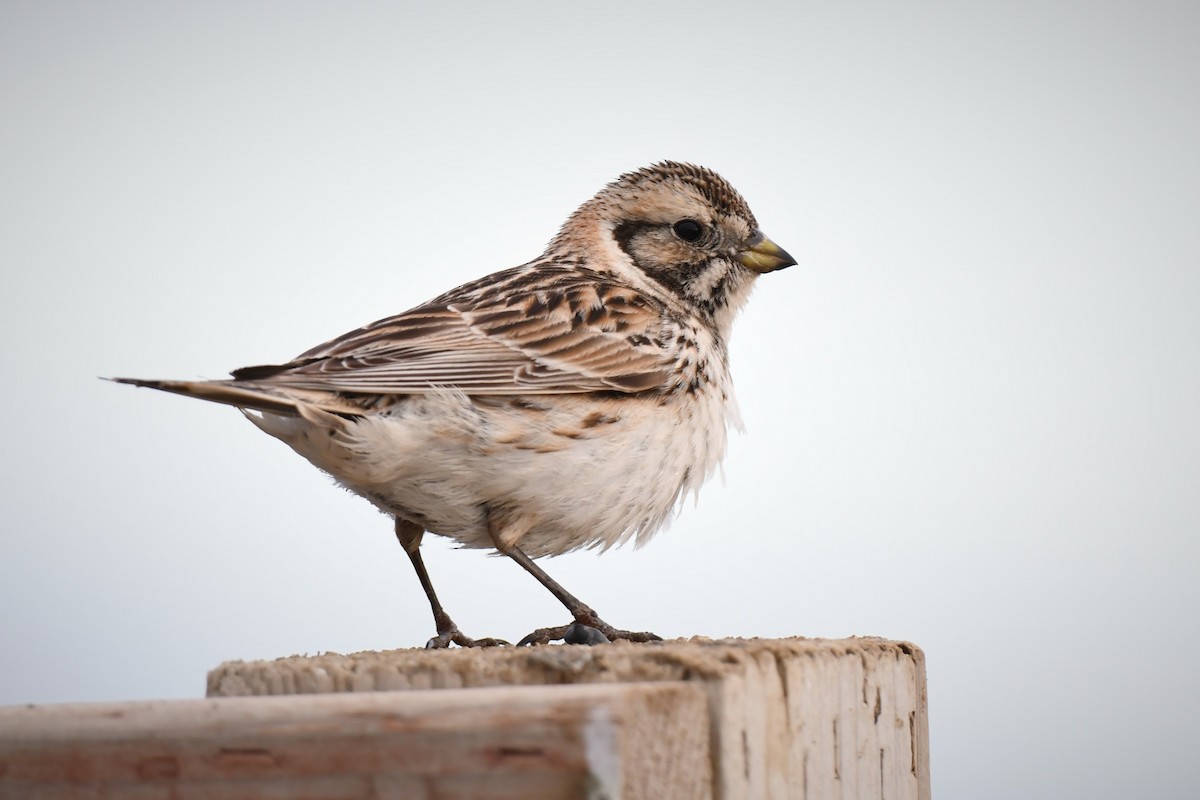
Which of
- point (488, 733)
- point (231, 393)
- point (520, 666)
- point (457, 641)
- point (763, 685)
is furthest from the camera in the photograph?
point (457, 641)

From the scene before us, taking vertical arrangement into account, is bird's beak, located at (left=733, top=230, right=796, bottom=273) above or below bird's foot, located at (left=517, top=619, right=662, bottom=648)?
above

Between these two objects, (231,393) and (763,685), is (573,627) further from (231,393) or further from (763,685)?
(763,685)

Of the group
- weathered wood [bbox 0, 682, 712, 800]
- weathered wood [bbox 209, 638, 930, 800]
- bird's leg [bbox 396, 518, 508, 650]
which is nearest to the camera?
weathered wood [bbox 0, 682, 712, 800]

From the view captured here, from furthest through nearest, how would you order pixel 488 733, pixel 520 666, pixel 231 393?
pixel 231 393
pixel 520 666
pixel 488 733

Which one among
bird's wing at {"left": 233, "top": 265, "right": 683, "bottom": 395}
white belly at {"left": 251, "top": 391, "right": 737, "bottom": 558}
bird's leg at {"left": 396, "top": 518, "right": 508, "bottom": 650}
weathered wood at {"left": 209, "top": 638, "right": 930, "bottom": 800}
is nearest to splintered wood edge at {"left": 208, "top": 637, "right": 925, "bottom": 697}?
weathered wood at {"left": 209, "top": 638, "right": 930, "bottom": 800}

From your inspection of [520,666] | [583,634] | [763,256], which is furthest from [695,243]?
[520,666]

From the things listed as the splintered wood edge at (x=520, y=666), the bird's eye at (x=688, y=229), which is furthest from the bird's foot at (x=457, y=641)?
the bird's eye at (x=688, y=229)

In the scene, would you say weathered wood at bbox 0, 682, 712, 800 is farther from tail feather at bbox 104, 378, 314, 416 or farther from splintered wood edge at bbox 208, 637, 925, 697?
tail feather at bbox 104, 378, 314, 416
